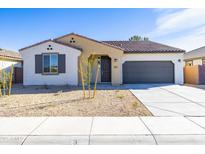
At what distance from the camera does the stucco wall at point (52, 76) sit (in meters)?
16.0

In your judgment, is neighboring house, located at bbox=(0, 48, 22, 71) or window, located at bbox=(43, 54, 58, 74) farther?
neighboring house, located at bbox=(0, 48, 22, 71)

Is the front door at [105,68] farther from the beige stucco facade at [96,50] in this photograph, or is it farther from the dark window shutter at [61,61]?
the dark window shutter at [61,61]

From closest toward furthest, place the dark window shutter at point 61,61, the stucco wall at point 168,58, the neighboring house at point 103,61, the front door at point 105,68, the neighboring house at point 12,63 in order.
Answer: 1. the dark window shutter at point 61,61
2. the neighboring house at point 103,61
3. the stucco wall at point 168,58
4. the front door at point 105,68
5. the neighboring house at point 12,63

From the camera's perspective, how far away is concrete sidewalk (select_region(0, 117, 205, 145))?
15.0 feet

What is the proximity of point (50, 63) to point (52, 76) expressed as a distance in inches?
45.0

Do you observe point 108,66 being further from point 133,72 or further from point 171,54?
point 171,54

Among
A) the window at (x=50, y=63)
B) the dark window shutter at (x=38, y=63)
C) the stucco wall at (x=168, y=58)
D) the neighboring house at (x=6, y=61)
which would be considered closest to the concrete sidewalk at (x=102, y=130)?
the window at (x=50, y=63)

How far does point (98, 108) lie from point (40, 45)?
1055cm

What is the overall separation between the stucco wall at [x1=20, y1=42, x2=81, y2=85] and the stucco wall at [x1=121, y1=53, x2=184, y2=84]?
5026 mm

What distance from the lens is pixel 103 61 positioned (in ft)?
61.5

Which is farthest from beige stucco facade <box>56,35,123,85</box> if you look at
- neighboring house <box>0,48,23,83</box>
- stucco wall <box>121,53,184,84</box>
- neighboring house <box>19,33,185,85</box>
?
neighboring house <box>0,48,23,83</box>

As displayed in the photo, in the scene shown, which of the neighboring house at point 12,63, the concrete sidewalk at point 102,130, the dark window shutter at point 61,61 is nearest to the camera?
the concrete sidewalk at point 102,130

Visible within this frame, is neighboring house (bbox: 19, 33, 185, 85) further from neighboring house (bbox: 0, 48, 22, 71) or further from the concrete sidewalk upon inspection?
the concrete sidewalk
